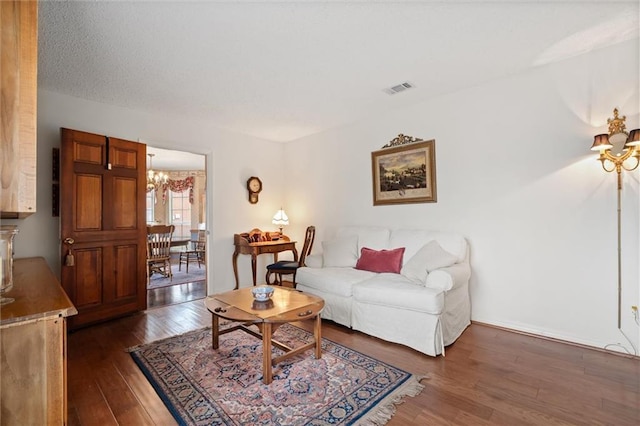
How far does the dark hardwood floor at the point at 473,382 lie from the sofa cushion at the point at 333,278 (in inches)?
17.2

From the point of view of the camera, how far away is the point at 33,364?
1.11 meters

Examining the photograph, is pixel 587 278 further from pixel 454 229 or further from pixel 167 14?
pixel 167 14

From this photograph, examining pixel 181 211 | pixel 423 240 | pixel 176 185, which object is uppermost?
pixel 176 185

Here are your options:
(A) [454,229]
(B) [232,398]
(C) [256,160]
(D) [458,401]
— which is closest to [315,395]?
(B) [232,398]

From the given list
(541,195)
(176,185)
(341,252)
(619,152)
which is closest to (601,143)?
(619,152)

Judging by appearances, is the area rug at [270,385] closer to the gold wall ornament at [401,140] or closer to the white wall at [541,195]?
the white wall at [541,195]

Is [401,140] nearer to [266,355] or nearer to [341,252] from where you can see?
[341,252]

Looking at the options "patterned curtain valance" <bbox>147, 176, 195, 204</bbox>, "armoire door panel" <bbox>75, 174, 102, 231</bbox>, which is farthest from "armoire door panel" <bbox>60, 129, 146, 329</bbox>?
"patterned curtain valance" <bbox>147, 176, 195, 204</bbox>

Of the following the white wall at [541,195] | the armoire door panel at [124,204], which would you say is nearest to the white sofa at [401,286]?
the white wall at [541,195]

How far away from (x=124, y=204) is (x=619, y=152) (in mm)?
4784

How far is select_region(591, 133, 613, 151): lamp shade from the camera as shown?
2.34m

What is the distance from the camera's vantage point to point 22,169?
3.55 feet

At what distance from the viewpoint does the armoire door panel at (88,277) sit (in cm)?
308

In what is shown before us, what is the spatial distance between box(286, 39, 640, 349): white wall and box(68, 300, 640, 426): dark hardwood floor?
13.1 inches
